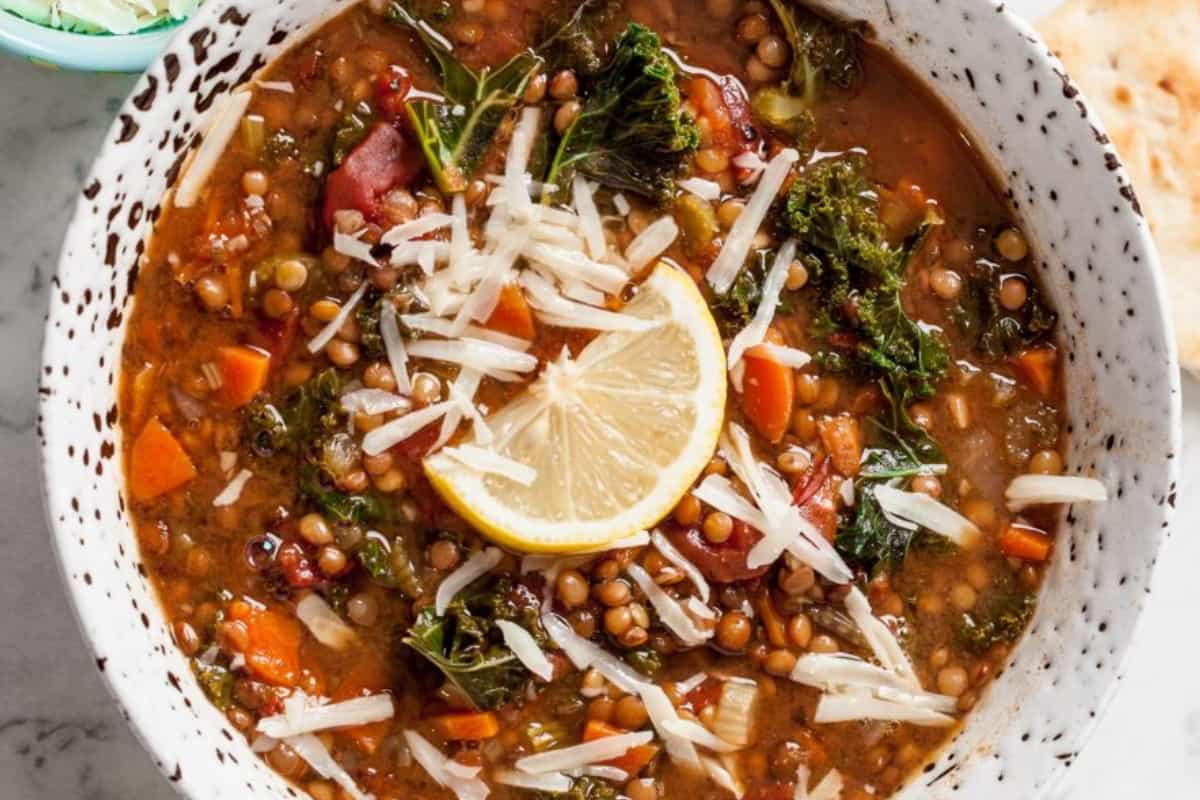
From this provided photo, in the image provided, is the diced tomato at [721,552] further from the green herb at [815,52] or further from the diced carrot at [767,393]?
the green herb at [815,52]

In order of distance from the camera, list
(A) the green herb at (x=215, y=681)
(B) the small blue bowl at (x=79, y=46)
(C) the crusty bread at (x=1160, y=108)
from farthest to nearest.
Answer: (C) the crusty bread at (x=1160, y=108) < (B) the small blue bowl at (x=79, y=46) < (A) the green herb at (x=215, y=681)

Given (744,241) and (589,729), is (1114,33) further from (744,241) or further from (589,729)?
(589,729)

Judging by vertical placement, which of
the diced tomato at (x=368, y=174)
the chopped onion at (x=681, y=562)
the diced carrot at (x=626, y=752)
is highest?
the diced tomato at (x=368, y=174)

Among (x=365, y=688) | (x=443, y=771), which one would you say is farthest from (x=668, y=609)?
(x=365, y=688)

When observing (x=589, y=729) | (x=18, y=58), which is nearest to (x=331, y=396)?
(x=589, y=729)

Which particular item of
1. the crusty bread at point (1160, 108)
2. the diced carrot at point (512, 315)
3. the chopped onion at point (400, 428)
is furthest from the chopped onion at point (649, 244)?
the crusty bread at point (1160, 108)

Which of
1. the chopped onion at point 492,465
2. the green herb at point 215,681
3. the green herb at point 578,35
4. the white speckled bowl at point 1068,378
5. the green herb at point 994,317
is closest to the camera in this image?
the white speckled bowl at point 1068,378
